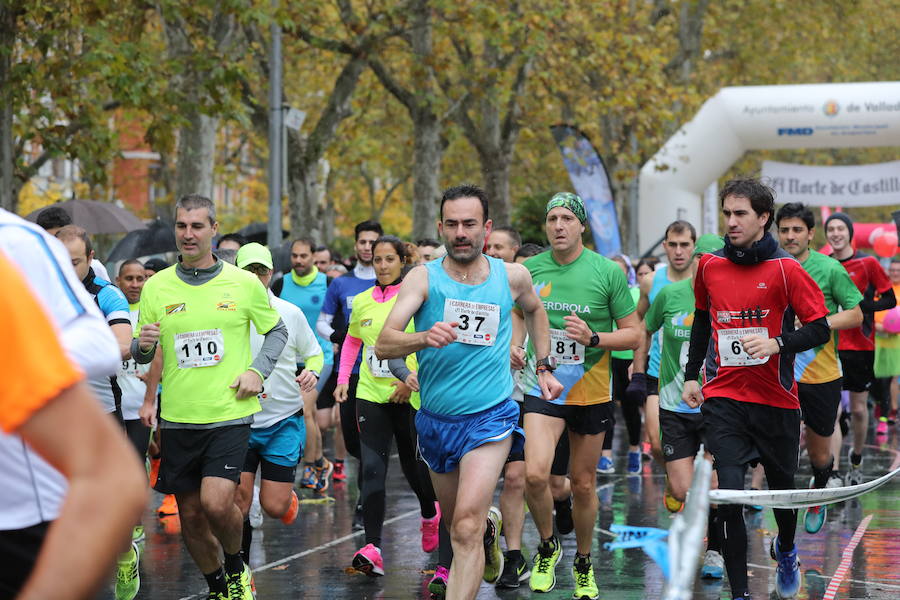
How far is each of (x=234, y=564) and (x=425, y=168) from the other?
19189 mm

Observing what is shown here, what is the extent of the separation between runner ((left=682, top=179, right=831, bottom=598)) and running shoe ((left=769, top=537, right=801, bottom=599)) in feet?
1.59

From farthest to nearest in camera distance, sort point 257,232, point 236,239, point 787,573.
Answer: point 257,232
point 236,239
point 787,573

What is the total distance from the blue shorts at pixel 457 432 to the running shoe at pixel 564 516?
281cm

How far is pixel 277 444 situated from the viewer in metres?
8.09

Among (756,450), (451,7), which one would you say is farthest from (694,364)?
(451,7)

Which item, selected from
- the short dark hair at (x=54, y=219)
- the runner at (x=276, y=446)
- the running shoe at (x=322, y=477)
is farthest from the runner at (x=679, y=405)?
the running shoe at (x=322, y=477)

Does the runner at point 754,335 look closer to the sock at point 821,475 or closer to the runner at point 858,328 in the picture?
the sock at point 821,475

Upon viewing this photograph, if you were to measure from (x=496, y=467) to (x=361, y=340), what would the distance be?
3472 millimetres

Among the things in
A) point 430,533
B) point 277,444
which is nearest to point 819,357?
point 430,533

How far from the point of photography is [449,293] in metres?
6.11

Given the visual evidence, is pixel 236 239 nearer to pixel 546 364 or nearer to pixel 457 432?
pixel 546 364

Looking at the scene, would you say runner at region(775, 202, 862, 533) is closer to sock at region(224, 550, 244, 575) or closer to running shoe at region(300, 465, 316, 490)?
sock at region(224, 550, 244, 575)

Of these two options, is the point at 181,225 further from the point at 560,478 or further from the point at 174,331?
the point at 560,478

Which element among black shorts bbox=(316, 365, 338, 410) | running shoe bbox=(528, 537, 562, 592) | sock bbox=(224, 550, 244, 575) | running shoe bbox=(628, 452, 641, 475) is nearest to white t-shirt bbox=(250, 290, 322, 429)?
sock bbox=(224, 550, 244, 575)
